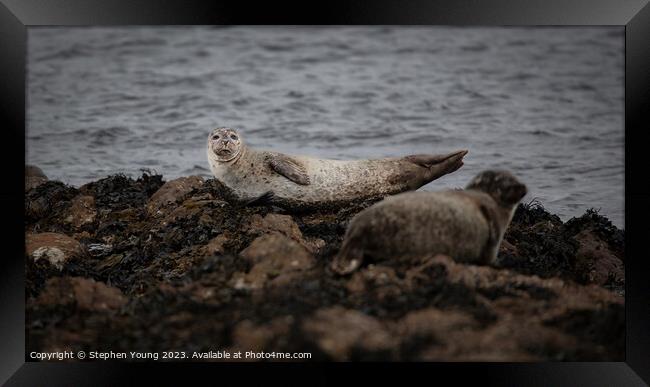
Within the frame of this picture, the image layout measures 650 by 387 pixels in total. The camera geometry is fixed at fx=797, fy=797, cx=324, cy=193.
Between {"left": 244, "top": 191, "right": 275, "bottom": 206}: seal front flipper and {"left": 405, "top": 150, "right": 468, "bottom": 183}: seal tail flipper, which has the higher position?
{"left": 405, "top": 150, "right": 468, "bottom": 183}: seal tail flipper

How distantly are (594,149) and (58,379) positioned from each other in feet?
20.0

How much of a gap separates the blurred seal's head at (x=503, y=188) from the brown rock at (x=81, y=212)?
4.34 metres

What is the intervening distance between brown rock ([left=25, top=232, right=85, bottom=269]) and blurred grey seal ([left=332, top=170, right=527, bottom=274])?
9.97 feet

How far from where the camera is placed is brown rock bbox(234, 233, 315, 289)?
598cm

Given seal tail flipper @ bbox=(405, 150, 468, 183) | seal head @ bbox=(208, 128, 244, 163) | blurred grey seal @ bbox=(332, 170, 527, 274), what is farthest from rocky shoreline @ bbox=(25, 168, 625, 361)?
seal tail flipper @ bbox=(405, 150, 468, 183)

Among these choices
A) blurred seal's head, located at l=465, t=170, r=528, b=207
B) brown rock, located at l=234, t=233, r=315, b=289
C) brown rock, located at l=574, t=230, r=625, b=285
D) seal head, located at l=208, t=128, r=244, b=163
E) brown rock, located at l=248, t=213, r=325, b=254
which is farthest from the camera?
seal head, located at l=208, t=128, r=244, b=163

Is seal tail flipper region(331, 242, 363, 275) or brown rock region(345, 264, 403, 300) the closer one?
brown rock region(345, 264, 403, 300)

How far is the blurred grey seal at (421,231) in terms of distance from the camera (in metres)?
5.90

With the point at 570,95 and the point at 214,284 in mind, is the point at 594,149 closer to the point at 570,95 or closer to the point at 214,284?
the point at 570,95

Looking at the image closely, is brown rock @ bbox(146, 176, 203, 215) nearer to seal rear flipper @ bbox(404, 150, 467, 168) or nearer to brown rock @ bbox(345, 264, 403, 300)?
seal rear flipper @ bbox(404, 150, 467, 168)

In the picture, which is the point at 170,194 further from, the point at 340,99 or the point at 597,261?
the point at 597,261

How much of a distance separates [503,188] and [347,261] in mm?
1501

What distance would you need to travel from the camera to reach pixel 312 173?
8.48 metres

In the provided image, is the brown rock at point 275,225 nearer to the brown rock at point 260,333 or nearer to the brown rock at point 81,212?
the brown rock at point 81,212
